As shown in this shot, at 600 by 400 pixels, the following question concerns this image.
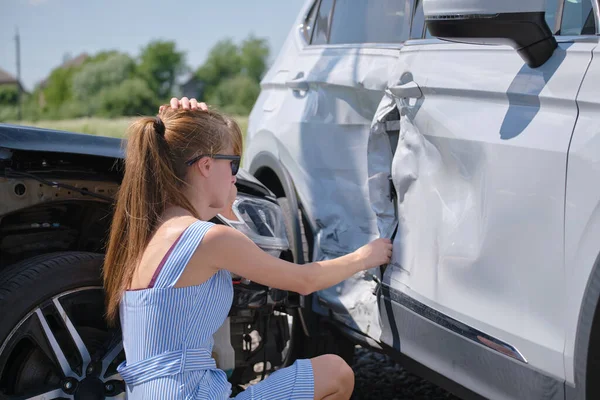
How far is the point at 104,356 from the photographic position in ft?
8.30

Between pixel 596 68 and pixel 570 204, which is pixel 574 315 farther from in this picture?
pixel 596 68

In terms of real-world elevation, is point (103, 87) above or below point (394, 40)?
below

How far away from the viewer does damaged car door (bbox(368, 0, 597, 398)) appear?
184 cm

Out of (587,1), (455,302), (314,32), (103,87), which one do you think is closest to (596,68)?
(587,1)

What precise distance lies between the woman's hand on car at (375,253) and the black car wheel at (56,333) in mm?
916

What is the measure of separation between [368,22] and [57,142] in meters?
1.41

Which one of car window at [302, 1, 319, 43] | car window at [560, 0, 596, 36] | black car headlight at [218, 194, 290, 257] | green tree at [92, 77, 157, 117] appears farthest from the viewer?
green tree at [92, 77, 157, 117]

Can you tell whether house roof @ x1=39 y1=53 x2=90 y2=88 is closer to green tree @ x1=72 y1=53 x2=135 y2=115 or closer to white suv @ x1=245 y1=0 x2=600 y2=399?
green tree @ x1=72 y1=53 x2=135 y2=115

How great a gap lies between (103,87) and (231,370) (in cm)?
9246

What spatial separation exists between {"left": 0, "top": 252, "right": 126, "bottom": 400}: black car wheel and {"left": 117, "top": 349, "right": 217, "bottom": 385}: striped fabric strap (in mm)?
379

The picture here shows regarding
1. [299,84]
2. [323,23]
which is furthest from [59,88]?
[299,84]

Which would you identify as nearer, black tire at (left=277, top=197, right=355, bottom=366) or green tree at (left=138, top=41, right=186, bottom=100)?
black tire at (left=277, top=197, right=355, bottom=366)

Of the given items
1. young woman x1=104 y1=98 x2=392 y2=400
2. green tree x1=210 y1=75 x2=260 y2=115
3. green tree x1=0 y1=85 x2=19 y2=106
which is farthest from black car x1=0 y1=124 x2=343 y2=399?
green tree x1=0 y1=85 x2=19 y2=106

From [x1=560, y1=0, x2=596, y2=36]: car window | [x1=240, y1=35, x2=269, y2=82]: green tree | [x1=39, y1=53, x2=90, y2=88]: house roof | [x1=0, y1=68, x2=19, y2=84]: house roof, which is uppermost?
[x1=560, y1=0, x2=596, y2=36]: car window
